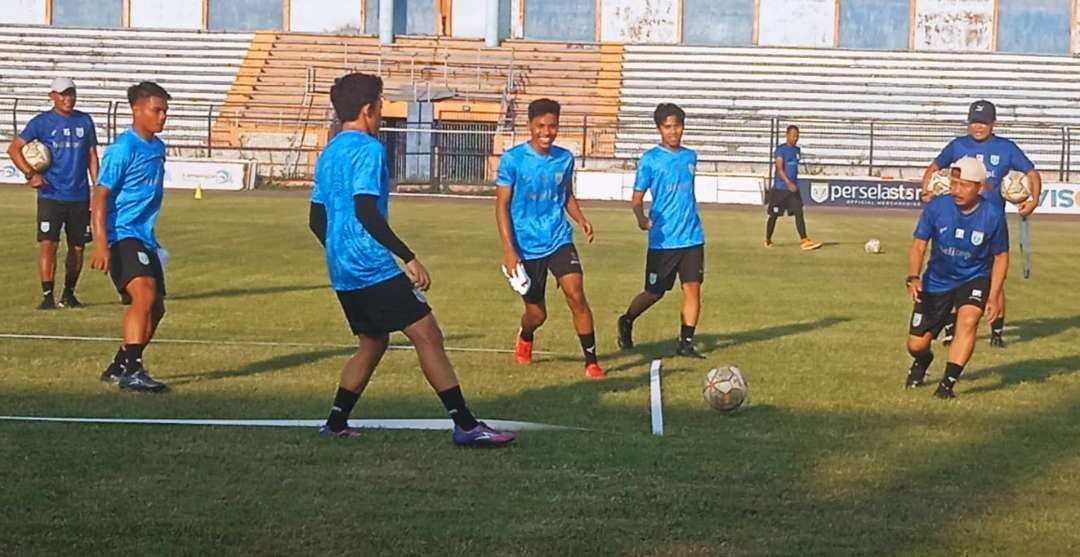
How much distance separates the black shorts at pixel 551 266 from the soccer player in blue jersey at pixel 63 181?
5.27m

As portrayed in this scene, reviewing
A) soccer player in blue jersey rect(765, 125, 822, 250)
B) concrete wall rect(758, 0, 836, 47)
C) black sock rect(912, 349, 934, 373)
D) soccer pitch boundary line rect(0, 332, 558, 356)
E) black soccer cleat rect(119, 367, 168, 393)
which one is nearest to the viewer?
black soccer cleat rect(119, 367, 168, 393)

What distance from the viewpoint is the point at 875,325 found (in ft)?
47.0

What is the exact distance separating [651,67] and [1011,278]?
105 ft

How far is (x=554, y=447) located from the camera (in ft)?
25.8

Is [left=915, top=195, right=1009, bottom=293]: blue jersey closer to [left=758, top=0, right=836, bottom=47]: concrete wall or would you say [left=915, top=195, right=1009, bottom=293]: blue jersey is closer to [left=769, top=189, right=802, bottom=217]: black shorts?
[left=769, top=189, right=802, bottom=217]: black shorts

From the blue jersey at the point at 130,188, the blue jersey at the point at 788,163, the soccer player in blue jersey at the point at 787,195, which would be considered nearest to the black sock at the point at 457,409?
the blue jersey at the point at 130,188

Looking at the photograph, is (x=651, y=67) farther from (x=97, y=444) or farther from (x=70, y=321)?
(x=97, y=444)

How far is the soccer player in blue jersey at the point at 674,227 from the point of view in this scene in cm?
1181

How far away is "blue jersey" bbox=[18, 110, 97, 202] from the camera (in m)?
14.4

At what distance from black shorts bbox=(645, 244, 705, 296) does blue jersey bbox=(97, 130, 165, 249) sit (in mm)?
3773

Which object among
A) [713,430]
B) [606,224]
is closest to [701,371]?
[713,430]

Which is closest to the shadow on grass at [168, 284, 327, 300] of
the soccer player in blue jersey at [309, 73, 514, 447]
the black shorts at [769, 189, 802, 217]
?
the soccer player in blue jersey at [309, 73, 514, 447]

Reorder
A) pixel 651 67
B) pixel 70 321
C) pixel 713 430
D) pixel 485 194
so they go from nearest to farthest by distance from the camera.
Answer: pixel 713 430, pixel 70 321, pixel 485 194, pixel 651 67

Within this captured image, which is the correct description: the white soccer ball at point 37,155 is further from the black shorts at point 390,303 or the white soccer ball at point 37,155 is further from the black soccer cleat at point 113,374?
the black shorts at point 390,303
